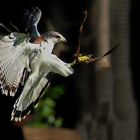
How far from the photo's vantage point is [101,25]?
204 centimetres

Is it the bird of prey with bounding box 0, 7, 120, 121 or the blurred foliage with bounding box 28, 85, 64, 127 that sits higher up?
the bird of prey with bounding box 0, 7, 120, 121

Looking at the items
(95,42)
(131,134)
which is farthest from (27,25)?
(131,134)

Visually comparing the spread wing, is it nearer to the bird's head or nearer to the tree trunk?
the bird's head

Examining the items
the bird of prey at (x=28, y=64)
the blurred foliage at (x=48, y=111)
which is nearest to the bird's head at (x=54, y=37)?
the bird of prey at (x=28, y=64)

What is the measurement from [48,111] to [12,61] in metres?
0.27

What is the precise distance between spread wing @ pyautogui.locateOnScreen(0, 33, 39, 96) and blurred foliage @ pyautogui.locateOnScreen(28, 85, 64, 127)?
12cm

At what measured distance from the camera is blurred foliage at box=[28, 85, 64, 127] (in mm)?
2170

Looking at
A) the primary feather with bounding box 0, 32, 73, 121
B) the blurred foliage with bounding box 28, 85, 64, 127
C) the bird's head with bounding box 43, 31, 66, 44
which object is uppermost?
the bird's head with bounding box 43, 31, 66, 44

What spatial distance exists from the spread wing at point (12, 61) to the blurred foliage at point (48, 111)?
Answer: 12 cm

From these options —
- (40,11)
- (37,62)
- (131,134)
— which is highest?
(40,11)

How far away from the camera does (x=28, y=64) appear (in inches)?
83.7

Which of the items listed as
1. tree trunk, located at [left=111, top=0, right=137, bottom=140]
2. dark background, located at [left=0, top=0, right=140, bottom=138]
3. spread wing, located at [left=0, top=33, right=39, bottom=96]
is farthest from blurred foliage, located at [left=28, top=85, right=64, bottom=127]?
tree trunk, located at [left=111, top=0, right=137, bottom=140]

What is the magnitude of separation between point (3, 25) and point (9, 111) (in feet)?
1.01

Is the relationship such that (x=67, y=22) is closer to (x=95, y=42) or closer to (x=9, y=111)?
(x=95, y=42)
